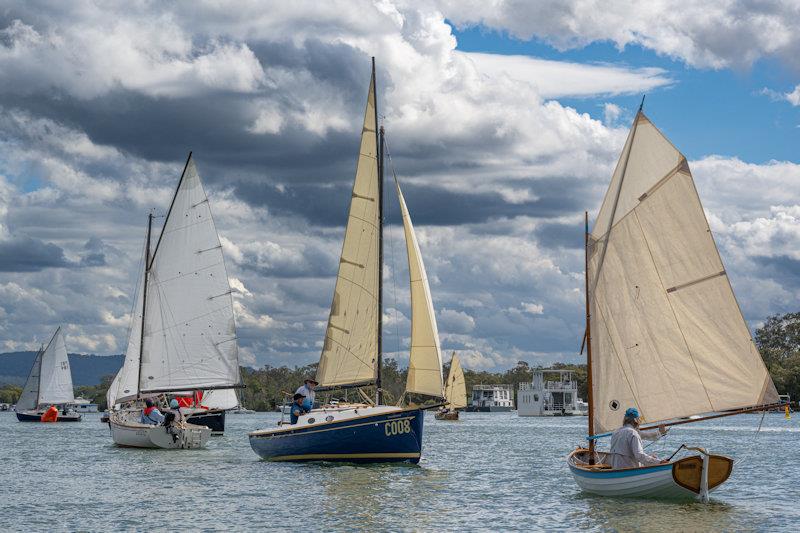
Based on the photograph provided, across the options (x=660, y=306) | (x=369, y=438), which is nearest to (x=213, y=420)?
(x=369, y=438)

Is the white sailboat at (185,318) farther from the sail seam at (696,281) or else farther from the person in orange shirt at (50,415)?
the person in orange shirt at (50,415)

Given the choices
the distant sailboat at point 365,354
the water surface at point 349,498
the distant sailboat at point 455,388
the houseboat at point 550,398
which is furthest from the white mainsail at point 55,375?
the distant sailboat at point 365,354

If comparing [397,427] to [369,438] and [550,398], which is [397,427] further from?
[550,398]

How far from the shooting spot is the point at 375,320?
4909 cm

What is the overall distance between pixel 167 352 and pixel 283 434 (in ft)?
67.7

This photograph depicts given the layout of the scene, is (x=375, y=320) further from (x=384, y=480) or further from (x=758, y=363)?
(x=758, y=363)

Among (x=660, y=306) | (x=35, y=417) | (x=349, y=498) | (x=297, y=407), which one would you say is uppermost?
(x=660, y=306)

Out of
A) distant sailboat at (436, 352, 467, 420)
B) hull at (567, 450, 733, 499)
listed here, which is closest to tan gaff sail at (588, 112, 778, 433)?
hull at (567, 450, 733, 499)

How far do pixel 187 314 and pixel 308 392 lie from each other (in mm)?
20092

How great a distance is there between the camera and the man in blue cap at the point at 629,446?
1276 inches

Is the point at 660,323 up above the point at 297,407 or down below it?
above

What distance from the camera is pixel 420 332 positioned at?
151 feet

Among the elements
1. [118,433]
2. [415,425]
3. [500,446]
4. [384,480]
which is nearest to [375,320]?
[415,425]

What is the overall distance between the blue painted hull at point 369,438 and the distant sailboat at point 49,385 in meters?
105
